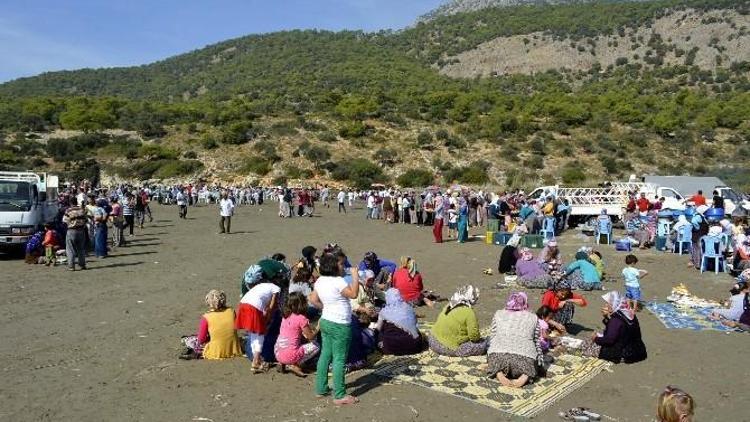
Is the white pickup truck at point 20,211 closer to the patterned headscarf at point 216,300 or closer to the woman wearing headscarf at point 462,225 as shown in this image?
the patterned headscarf at point 216,300

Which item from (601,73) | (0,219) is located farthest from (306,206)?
(601,73)

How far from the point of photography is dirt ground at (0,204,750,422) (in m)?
5.88

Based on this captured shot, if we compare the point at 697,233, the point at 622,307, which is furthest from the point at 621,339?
the point at 697,233

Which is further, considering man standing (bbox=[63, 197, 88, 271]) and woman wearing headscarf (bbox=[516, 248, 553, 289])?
man standing (bbox=[63, 197, 88, 271])

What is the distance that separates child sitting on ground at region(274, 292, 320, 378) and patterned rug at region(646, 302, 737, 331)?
18.2ft

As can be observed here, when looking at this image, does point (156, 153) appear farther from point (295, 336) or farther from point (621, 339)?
point (621, 339)

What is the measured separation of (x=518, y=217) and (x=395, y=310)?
45.6 ft

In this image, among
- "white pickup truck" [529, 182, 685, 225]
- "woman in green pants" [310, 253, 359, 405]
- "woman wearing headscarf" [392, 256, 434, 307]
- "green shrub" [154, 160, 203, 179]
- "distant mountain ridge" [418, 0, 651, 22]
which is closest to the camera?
"woman in green pants" [310, 253, 359, 405]

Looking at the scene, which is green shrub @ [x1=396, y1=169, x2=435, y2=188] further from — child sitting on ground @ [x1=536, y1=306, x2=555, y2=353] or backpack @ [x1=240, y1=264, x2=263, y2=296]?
backpack @ [x1=240, y1=264, x2=263, y2=296]

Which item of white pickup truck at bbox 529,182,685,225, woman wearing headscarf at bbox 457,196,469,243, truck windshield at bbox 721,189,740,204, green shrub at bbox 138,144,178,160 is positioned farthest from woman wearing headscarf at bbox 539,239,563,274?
green shrub at bbox 138,144,178,160

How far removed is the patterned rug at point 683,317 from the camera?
9094 millimetres

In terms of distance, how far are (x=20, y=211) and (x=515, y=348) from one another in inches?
504

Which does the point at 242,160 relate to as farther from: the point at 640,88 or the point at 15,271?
the point at 640,88

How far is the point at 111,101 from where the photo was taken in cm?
6700
